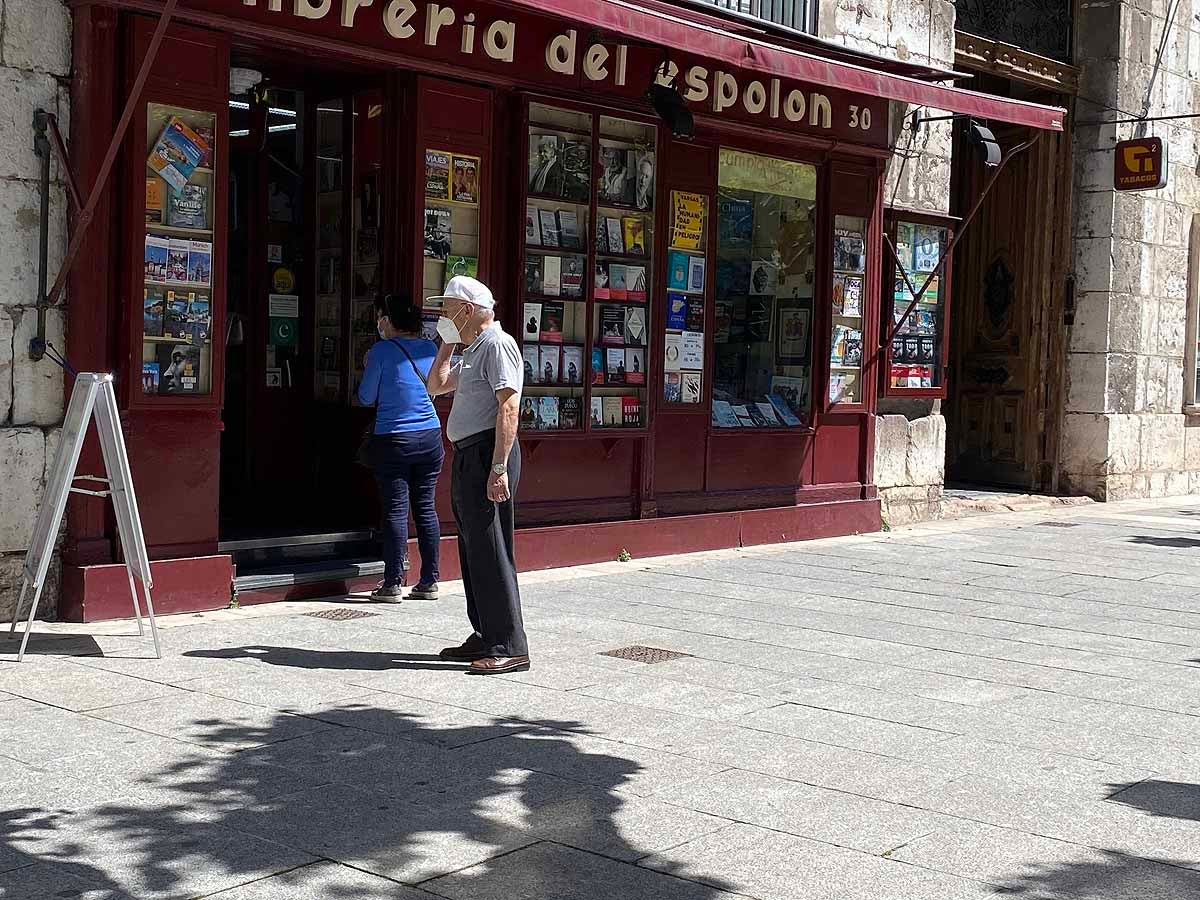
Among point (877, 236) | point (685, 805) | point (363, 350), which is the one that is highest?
point (877, 236)

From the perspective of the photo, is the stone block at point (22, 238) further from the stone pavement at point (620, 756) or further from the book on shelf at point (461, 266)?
the book on shelf at point (461, 266)

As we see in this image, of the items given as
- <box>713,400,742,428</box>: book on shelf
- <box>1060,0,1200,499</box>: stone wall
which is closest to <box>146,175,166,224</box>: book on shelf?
<box>713,400,742,428</box>: book on shelf

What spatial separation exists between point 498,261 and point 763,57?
208 cm

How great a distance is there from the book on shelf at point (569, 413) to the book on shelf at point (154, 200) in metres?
2.93

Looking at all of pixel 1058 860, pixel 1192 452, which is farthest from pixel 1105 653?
pixel 1192 452

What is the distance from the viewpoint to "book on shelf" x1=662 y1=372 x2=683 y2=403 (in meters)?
10.5

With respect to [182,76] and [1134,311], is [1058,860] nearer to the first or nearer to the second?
[182,76]

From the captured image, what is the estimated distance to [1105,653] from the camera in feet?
23.8

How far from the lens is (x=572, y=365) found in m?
9.87

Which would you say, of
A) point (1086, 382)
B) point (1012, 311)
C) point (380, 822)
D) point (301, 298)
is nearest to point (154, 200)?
point (301, 298)

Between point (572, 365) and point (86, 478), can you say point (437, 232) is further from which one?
point (86, 478)

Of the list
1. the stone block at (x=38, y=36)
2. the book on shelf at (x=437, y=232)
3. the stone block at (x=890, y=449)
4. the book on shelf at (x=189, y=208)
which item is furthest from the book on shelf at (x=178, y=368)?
the stone block at (x=890, y=449)

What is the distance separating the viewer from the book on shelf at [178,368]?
767cm

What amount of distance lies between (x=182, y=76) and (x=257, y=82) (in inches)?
71.1
